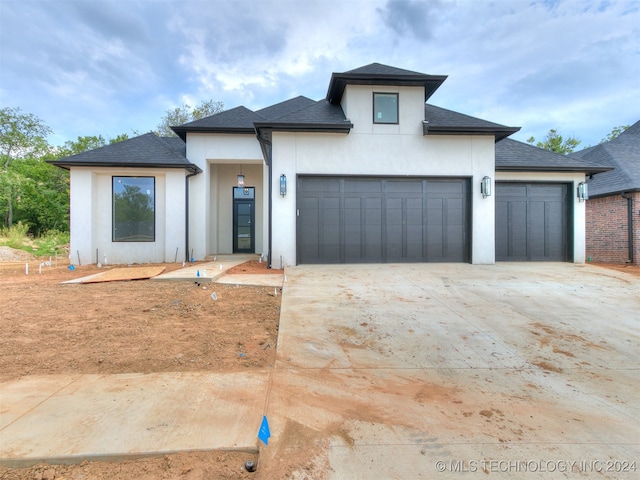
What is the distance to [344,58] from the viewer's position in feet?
49.1

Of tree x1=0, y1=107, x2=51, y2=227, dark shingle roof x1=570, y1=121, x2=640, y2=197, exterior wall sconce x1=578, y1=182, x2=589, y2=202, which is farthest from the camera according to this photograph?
tree x1=0, y1=107, x2=51, y2=227

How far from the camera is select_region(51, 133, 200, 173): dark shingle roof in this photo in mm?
9398

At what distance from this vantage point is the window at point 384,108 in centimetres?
853

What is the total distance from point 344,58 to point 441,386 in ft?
52.7

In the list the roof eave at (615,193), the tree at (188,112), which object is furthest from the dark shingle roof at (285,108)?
the tree at (188,112)

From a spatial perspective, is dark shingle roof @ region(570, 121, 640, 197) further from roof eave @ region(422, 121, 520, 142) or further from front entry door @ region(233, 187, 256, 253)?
front entry door @ region(233, 187, 256, 253)

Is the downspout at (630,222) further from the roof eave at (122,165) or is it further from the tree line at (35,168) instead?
the tree line at (35,168)

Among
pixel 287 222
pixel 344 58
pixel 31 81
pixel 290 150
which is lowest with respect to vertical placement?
pixel 287 222

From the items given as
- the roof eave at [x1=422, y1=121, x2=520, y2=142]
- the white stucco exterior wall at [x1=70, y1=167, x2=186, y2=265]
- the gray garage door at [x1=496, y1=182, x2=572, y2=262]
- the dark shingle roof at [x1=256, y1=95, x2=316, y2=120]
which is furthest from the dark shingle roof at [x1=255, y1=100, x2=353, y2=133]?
the gray garage door at [x1=496, y1=182, x2=572, y2=262]

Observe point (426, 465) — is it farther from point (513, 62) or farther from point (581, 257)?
point (513, 62)

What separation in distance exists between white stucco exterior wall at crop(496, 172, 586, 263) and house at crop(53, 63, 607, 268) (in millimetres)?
32

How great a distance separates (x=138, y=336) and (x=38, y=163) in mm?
28687

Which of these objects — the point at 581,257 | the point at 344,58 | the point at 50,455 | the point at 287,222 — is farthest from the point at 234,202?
the point at 581,257

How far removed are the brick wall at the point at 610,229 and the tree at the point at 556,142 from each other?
1777 centimetres
